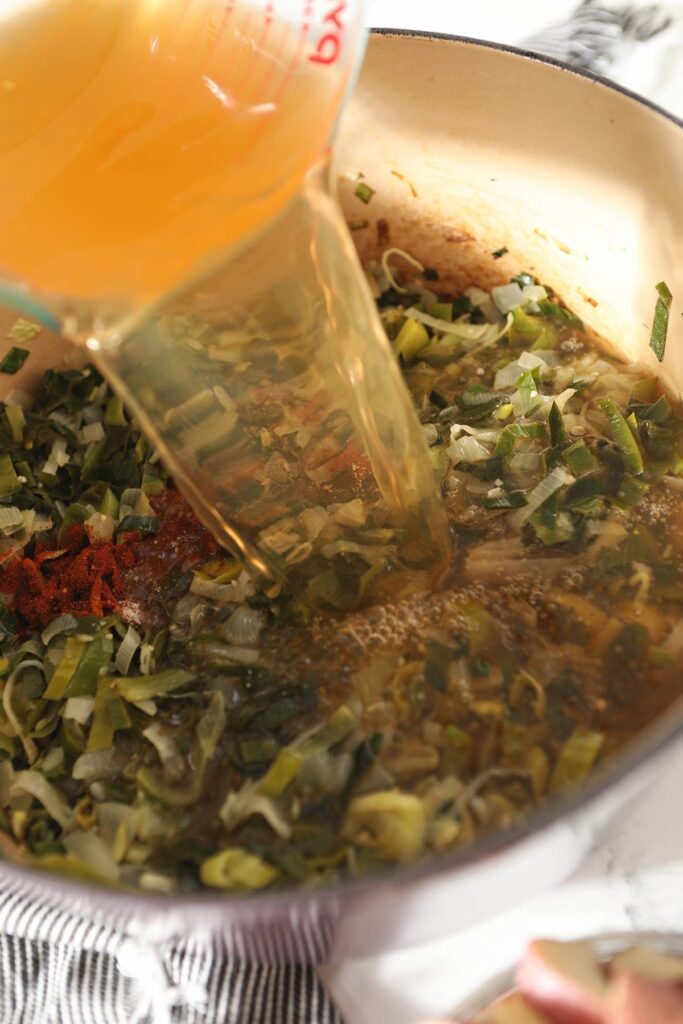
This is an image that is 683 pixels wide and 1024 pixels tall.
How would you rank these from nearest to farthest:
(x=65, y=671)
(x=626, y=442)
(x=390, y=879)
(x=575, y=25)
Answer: (x=390, y=879) → (x=65, y=671) → (x=626, y=442) → (x=575, y=25)

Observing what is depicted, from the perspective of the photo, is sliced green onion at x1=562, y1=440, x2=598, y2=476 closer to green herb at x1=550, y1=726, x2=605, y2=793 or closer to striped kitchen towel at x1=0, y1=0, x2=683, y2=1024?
green herb at x1=550, y1=726, x2=605, y2=793

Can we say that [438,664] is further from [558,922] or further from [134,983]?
[134,983]

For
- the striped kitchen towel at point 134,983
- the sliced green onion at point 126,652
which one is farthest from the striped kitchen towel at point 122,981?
the sliced green onion at point 126,652

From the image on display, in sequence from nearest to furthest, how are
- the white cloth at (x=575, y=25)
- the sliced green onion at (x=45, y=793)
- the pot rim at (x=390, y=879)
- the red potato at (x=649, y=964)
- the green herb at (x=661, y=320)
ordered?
the pot rim at (x=390, y=879) → the red potato at (x=649, y=964) → the sliced green onion at (x=45, y=793) → the green herb at (x=661, y=320) → the white cloth at (x=575, y=25)

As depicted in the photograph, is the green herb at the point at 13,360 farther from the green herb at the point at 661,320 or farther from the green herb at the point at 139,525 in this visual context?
the green herb at the point at 661,320

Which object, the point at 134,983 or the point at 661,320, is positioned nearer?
the point at 134,983

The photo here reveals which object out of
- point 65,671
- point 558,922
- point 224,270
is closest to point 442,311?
point 224,270
